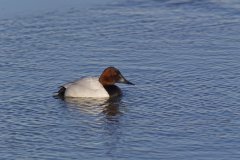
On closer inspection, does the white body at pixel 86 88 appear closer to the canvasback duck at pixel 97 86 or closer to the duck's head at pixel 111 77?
the canvasback duck at pixel 97 86

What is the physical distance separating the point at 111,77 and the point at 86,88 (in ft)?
1.48

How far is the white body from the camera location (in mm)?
13289

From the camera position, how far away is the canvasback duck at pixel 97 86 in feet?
43.6

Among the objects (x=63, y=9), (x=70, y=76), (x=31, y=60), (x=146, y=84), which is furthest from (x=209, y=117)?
(x=63, y=9)

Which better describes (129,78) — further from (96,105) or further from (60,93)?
(60,93)

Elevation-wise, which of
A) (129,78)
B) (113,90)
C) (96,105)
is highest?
(129,78)

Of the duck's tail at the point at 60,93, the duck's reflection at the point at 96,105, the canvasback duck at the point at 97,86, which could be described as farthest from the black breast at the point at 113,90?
the duck's tail at the point at 60,93

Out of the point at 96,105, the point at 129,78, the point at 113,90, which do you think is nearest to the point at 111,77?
the point at 113,90

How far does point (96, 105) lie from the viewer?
13.0 metres

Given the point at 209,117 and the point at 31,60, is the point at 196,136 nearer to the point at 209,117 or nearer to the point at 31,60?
the point at 209,117

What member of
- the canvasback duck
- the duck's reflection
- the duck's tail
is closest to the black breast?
the canvasback duck

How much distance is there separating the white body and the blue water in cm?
18

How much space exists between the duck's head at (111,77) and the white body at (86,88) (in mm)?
105

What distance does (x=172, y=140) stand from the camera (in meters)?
10.7
